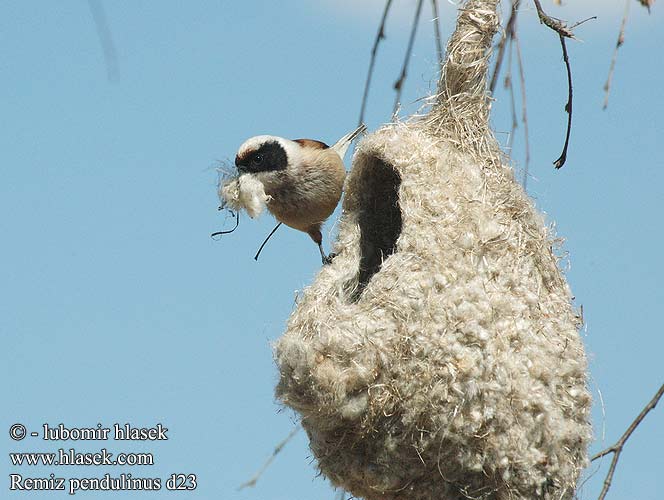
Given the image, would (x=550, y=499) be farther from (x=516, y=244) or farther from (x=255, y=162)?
(x=255, y=162)

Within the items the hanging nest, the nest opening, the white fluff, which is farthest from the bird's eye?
the hanging nest

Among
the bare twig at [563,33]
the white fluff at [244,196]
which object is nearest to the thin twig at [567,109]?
the bare twig at [563,33]

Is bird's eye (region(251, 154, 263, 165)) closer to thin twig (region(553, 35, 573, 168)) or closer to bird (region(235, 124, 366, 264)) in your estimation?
bird (region(235, 124, 366, 264))

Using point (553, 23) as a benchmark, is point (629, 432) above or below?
below

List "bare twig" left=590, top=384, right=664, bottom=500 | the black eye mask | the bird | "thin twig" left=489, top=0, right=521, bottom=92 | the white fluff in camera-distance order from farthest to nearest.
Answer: the bird < the black eye mask < the white fluff < "thin twig" left=489, top=0, right=521, bottom=92 < "bare twig" left=590, top=384, right=664, bottom=500

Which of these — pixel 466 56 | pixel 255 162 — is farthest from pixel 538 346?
pixel 255 162

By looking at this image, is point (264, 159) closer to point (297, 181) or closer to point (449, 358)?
point (297, 181)

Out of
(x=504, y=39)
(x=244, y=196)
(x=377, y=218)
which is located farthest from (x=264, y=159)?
(x=504, y=39)
